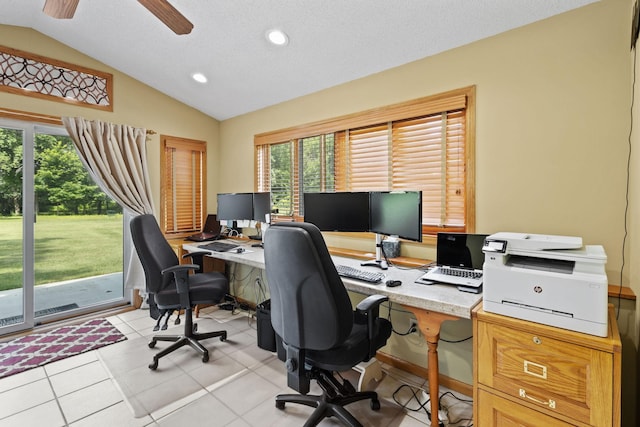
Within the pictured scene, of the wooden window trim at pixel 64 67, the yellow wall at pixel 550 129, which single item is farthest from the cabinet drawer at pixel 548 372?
the wooden window trim at pixel 64 67

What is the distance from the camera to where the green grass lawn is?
2.97m

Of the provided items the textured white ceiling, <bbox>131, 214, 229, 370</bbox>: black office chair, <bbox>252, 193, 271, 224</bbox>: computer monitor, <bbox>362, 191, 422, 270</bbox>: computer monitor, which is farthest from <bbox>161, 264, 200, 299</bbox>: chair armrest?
the textured white ceiling

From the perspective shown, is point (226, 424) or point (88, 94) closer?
point (226, 424)

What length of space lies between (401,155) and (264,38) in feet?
4.70

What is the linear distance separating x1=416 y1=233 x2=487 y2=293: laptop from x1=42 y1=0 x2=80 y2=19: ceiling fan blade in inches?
104

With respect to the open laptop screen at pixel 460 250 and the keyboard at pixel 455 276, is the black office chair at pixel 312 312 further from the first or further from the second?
the open laptop screen at pixel 460 250

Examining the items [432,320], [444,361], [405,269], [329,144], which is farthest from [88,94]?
[444,361]

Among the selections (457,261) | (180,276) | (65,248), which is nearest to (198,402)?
(180,276)

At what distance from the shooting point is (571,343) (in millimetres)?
1239

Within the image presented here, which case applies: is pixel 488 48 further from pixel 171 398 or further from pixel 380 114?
pixel 171 398

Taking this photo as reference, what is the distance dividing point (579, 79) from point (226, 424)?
283cm

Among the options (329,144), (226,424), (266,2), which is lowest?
(226,424)

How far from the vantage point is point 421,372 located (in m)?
2.31

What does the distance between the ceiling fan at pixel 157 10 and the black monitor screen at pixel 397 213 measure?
1721 mm
